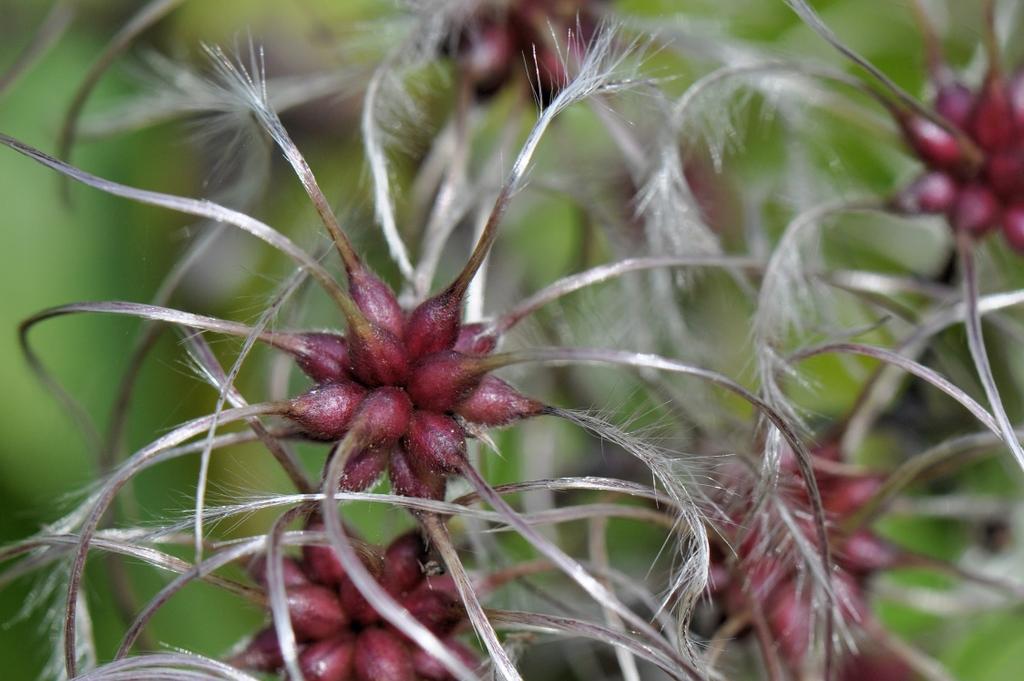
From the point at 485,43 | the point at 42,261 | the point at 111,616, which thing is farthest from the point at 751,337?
the point at 42,261

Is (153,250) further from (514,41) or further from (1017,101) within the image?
(1017,101)

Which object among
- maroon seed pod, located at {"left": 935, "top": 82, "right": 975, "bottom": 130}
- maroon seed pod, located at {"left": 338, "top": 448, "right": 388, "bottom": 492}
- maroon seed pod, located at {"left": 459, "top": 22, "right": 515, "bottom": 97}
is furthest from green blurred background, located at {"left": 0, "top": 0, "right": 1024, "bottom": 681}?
maroon seed pod, located at {"left": 338, "top": 448, "right": 388, "bottom": 492}

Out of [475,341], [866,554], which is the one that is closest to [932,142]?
[866,554]

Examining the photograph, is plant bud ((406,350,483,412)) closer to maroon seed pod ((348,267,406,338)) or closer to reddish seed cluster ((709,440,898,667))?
maroon seed pod ((348,267,406,338))

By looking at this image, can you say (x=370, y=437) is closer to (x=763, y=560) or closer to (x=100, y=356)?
(x=763, y=560)

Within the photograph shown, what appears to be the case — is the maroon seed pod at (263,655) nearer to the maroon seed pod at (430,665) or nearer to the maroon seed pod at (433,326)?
the maroon seed pod at (430,665)
